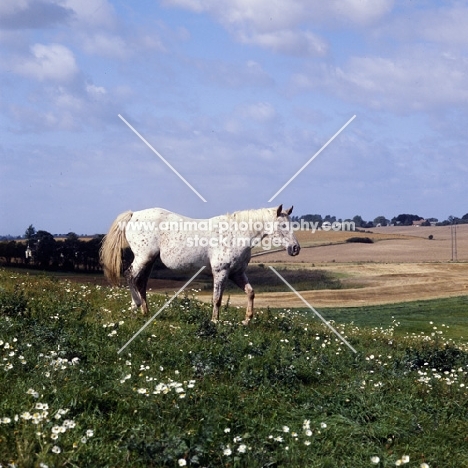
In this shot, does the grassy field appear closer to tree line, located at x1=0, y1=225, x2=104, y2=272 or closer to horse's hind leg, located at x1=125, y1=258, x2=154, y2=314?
horse's hind leg, located at x1=125, y1=258, x2=154, y2=314

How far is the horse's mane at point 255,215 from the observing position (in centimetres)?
1409

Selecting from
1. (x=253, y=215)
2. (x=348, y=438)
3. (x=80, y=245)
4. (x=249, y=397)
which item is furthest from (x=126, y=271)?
(x=80, y=245)

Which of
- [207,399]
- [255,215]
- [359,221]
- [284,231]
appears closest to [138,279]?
[255,215]

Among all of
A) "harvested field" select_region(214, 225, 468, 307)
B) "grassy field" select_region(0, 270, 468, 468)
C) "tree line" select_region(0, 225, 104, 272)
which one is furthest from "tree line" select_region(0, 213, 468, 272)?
"grassy field" select_region(0, 270, 468, 468)

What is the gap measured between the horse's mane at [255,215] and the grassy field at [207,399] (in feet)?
10.2

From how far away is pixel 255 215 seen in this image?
46.6 ft

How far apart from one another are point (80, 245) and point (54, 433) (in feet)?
137

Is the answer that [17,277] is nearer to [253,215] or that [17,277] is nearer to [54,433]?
[253,215]

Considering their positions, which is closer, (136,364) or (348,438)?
(348,438)

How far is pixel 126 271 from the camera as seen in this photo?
1424 centimetres

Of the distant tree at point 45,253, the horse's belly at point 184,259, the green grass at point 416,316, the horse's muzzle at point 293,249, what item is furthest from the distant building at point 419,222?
the horse's belly at point 184,259

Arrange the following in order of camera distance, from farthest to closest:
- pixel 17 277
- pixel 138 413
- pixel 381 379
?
pixel 17 277
pixel 381 379
pixel 138 413

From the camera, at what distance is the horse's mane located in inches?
555

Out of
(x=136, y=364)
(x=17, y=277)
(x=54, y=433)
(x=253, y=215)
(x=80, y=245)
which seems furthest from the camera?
(x=80, y=245)
